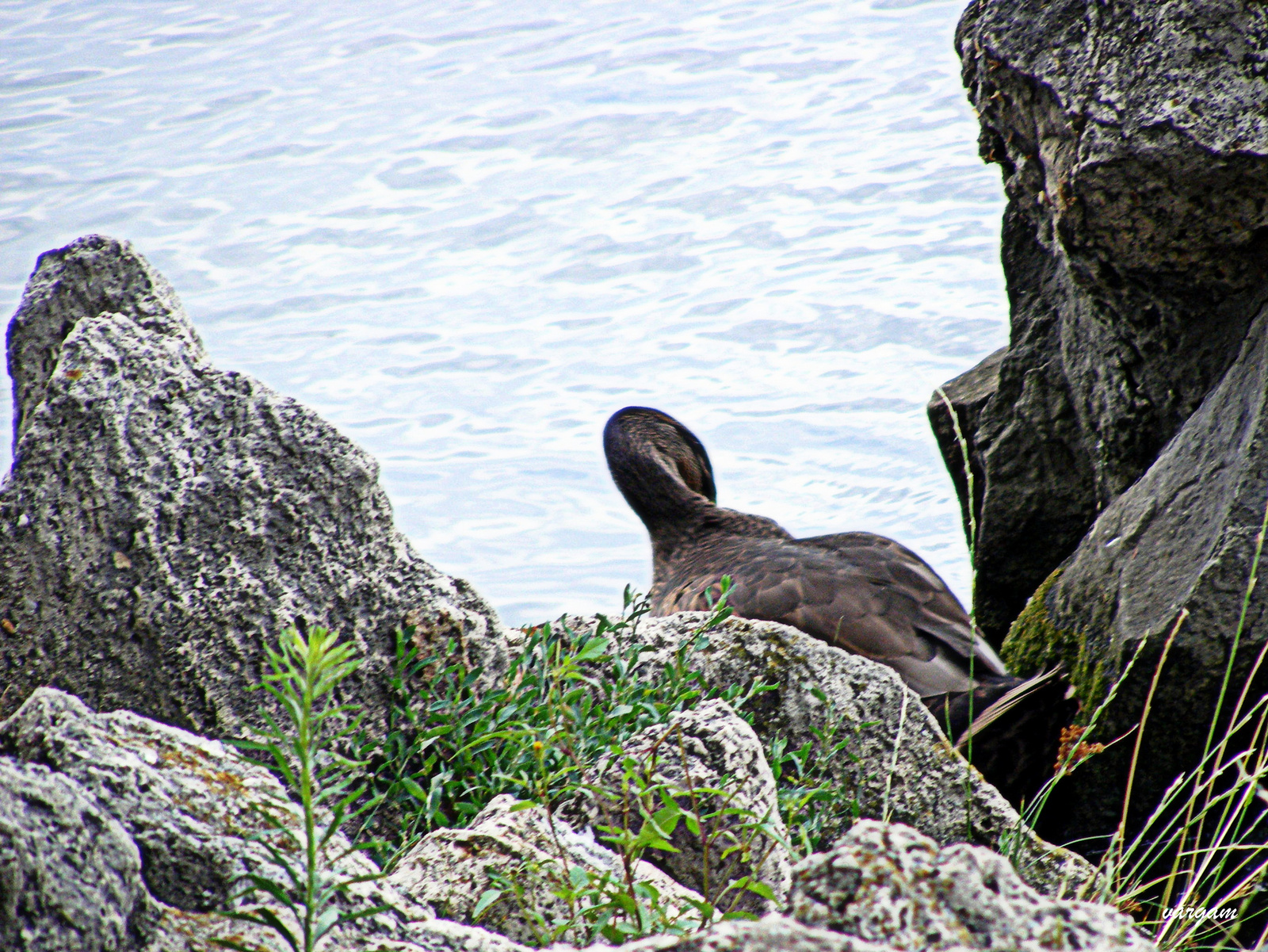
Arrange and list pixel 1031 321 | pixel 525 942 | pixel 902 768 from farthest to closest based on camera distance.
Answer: pixel 1031 321 < pixel 902 768 < pixel 525 942

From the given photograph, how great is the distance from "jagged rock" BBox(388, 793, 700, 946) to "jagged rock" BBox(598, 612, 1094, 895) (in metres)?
0.82

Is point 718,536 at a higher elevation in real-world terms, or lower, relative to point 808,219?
lower

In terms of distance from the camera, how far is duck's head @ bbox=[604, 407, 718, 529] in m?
5.54

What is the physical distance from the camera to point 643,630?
9.43ft

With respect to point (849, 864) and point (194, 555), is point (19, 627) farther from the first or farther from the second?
point (849, 864)

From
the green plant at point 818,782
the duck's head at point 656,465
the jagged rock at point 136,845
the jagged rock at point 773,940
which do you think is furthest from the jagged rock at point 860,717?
the duck's head at point 656,465

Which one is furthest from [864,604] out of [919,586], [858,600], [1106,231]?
[1106,231]

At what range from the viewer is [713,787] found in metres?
2.03

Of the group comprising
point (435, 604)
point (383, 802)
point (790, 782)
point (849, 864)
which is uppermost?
point (849, 864)

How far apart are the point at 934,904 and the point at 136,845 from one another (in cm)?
88

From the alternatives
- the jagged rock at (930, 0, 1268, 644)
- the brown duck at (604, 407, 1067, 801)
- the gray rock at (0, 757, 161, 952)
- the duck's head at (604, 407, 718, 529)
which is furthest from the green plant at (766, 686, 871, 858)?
the duck's head at (604, 407, 718, 529)

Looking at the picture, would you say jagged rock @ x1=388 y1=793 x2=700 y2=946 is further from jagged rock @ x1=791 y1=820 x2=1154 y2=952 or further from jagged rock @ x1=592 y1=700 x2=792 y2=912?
jagged rock @ x1=791 y1=820 x2=1154 y2=952

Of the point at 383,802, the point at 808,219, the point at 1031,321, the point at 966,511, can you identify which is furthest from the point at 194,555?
the point at 808,219

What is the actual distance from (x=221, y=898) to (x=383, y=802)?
2.63 ft
